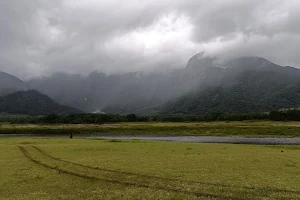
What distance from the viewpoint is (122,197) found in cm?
2138

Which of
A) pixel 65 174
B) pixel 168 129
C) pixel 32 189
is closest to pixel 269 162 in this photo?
pixel 65 174

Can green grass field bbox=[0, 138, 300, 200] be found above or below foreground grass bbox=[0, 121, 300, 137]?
below

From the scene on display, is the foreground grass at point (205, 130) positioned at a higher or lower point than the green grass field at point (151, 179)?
higher

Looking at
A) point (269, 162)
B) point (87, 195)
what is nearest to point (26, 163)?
point (87, 195)

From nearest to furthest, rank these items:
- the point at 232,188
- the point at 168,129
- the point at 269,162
A: the point at 232,188, the point at 269,162, the point at 168,129

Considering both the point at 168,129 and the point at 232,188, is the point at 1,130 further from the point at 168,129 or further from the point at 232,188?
the point at 232,188

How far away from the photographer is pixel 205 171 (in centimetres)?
3052

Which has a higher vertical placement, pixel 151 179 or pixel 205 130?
pixel 205 130

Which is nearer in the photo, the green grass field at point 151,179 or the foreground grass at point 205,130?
the green grass field at point 151,179

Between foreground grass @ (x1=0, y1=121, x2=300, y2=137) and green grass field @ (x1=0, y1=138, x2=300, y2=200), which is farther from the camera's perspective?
foreground grass @ (x1=0, y1=121, x2=300, y2=137)

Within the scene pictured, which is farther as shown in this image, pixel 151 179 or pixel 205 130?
pixel 205 130

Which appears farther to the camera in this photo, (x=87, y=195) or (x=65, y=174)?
(x=65, y=174)

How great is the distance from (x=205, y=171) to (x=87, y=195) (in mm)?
13764

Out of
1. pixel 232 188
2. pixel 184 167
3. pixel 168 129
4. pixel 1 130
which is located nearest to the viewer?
pixel 232 188
